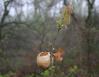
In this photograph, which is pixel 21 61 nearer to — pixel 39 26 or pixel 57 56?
pixel 39 26

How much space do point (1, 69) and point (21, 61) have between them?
233 centimetres

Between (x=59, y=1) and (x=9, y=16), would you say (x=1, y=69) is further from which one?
(x=59, y=1)

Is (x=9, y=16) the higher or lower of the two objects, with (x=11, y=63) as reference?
higher

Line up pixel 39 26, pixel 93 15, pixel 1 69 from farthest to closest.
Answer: pixel 39 26 → pixel 93 15 → pixel 1 69

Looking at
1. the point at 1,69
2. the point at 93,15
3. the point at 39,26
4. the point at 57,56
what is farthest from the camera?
the point at 39,26

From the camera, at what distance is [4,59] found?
22266mm

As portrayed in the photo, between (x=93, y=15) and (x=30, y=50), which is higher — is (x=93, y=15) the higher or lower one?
the higher one

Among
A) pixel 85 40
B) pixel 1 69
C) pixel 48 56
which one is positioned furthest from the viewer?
pixel 1 69

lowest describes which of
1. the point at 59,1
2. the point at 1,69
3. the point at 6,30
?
the point at 1,69

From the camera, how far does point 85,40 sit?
1339cm

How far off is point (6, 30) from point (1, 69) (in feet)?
12.6

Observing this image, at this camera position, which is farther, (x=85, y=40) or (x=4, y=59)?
(x=4, y=59)

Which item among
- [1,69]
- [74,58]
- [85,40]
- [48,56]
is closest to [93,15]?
[74,58]

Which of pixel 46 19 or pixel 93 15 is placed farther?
pixel 46 19
